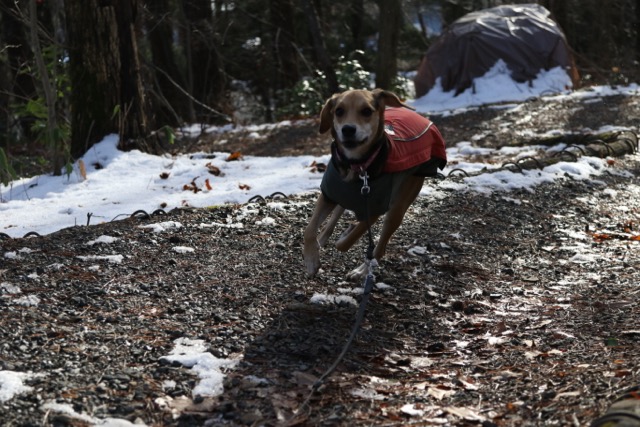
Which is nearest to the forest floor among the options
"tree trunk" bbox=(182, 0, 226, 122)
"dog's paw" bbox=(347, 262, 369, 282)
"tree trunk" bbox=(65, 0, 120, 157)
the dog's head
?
"dog's paw" bbox=(347, 262, 369, 282)

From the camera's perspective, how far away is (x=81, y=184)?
862 centimetres

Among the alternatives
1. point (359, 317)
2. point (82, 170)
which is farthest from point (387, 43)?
point (359, 317)

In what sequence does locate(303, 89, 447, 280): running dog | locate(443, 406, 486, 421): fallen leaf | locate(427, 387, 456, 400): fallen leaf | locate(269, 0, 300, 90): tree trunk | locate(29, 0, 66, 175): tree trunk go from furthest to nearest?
locate(269, 0, 300, 90): tree trunk, locate(29, 0, 66, 175): tree trunk, locate(303, 89, 447, 280): running dog, locate(427, 387, 456, 400): fallen leaf, locate(443, 406, 486, 421): fallen leaf

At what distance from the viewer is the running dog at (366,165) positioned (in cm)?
508

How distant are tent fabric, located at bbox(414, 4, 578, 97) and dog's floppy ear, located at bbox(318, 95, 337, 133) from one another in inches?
543

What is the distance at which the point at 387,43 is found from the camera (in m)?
18.9

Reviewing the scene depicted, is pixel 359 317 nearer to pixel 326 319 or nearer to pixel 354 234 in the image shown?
pixel 326 319

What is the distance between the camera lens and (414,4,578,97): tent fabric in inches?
741

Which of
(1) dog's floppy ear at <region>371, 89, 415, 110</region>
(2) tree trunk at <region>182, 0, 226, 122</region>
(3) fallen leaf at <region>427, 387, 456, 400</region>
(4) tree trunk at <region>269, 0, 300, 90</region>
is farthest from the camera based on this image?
(4) tree trunk at <region>269, 0, 300, 90</region>

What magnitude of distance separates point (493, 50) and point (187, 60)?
28.2 ft

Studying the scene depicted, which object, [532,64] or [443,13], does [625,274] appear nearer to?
[532,64]

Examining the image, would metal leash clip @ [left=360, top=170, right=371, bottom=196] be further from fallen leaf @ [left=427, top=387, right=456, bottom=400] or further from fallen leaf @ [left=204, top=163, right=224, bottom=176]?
fallen leaf @ [left=204, top=163, right=224, bottom=176]

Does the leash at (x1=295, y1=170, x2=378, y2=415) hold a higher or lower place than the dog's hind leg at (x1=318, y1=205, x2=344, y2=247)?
higher

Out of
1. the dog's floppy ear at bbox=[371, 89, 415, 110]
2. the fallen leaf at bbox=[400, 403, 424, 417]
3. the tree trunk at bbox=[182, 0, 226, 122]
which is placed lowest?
the tree trunk at bbox=[182, 0, 226, 122]
